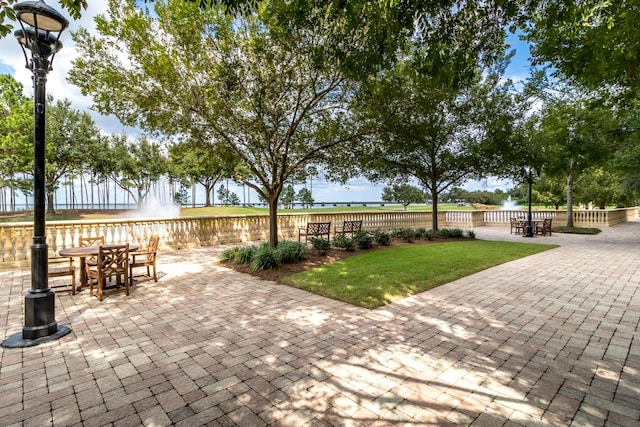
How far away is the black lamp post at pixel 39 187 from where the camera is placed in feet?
13.5

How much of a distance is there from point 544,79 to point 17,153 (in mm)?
31087

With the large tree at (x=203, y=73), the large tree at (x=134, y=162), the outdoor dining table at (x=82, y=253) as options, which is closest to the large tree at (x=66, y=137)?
the large tree at (x=134, y=162)

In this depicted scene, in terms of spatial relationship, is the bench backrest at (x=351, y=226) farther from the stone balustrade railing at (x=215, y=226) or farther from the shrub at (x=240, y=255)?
the shrub at (x=240, y=255)

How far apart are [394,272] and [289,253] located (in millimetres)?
3031

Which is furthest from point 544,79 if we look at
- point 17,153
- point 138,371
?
point 17,153

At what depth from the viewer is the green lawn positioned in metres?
6.16

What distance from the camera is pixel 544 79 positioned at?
54.3ft

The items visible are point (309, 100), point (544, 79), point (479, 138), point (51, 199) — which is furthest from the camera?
point (51, 199)

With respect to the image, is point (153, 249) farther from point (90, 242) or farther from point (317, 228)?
point (317, 228)

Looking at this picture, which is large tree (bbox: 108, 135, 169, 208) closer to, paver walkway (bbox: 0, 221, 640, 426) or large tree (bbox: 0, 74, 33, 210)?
large tree (bbox: 0, 74, 33, 210)

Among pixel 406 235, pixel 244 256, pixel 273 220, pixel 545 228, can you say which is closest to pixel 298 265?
pixel 244 256

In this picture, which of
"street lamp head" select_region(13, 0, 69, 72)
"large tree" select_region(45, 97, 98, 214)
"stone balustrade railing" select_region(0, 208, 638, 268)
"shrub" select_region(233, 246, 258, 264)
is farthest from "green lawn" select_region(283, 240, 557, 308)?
"large tree" select_region(45, 97, 98, 214)

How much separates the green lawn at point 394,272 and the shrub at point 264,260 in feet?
3.37

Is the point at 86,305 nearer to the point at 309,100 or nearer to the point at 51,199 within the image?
the point at 309,100
